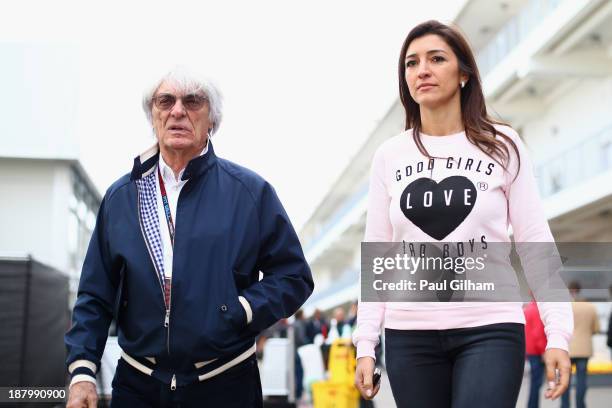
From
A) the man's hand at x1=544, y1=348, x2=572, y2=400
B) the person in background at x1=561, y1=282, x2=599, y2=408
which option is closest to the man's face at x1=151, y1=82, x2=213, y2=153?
the man's hand at x1=544, y1=348, x2=572, y2=400

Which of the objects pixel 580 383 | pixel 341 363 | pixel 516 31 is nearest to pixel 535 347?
pixel 580 383

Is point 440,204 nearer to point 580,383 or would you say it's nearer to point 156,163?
point 156,163

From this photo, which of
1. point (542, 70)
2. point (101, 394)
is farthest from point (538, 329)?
point (542, 70)

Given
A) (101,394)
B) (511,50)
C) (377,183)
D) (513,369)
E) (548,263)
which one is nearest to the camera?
(513,369)

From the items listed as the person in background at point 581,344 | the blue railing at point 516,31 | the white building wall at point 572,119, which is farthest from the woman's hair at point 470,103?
the white building wall at point 572,119

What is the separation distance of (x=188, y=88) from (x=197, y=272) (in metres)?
0.71

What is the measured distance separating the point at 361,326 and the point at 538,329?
29.1 ft

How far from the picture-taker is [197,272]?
303 centimetres

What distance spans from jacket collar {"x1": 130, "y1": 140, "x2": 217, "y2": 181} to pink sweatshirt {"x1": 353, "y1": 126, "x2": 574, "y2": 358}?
62 cm

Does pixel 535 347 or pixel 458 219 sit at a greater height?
pixel 458 219

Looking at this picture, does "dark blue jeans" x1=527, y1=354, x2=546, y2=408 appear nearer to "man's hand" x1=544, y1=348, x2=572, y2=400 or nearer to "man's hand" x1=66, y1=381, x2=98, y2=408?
"man's hand" x1=544, y1=348, x2=572, y2=400

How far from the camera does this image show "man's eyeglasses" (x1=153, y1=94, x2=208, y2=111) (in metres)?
3.28

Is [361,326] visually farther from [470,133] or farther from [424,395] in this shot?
[470,133]

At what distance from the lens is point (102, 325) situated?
3.17 meters
